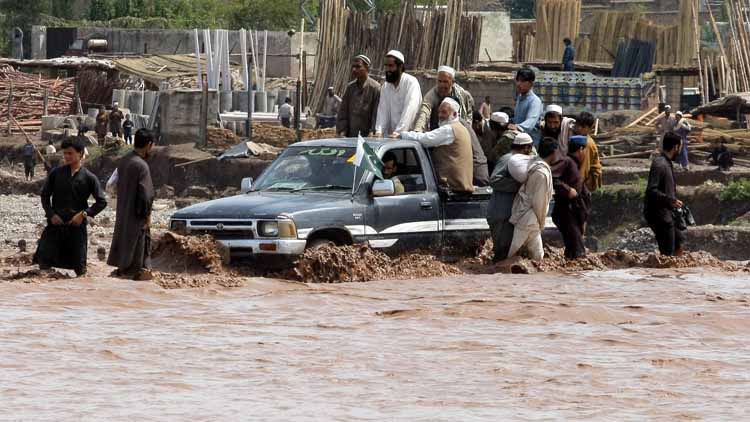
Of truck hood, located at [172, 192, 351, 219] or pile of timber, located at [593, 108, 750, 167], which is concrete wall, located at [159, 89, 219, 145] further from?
truck hood, located at [172, 192, 351, 219]

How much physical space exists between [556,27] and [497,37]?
9180 millimetres

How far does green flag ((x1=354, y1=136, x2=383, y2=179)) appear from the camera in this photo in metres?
14.3

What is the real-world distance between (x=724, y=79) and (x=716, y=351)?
26853 millimetres

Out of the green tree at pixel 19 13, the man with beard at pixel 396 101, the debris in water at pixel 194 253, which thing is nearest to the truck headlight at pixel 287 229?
the debris in water at pixel 194 253

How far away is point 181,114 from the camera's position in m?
41.2

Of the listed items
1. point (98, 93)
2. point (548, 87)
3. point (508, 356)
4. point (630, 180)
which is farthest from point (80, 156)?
point (98, 93)

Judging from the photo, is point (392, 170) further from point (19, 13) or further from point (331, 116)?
point (19, 13)

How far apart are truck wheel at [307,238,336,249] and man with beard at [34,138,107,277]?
6.65 feet

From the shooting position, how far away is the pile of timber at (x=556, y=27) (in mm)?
44000

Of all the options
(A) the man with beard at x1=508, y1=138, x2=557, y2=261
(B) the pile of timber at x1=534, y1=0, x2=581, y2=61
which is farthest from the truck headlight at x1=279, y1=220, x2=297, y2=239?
(B) the pile of timber at x1=534, y1=0, x2=581, y2=61

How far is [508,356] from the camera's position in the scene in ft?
34.6

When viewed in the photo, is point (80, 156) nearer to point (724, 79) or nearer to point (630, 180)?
point (630, 180)

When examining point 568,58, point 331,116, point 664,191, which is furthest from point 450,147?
point 568,58

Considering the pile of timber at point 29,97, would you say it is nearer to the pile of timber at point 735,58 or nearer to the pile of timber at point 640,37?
the pile of timber at point 640,37
